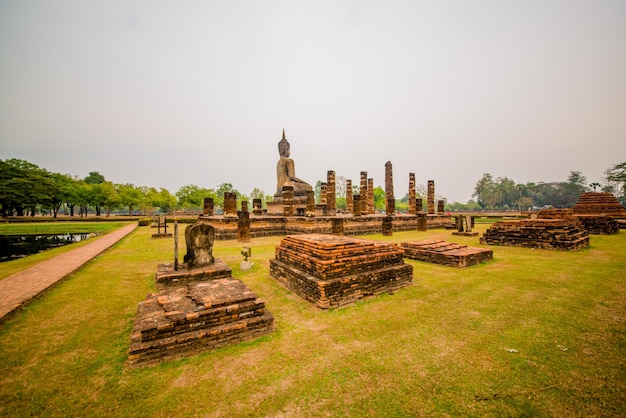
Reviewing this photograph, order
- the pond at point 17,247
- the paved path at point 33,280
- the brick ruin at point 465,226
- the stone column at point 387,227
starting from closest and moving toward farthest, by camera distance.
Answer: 1. the paved path at point 33,280
2. the pond at point 17,247
3. the brick ruin at point 465,226
4. the stone column at point 387,227

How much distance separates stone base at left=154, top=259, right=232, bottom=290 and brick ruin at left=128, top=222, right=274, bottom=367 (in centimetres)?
132

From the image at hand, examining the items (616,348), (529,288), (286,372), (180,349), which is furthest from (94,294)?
(529,288)

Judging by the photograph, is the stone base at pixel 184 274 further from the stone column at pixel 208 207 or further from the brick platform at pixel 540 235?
the brick platform at pixel 540 235

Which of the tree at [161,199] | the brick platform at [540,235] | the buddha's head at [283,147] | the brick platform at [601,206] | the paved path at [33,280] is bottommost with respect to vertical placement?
the paved path at [33,280]

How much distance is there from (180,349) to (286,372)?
59.2 inches

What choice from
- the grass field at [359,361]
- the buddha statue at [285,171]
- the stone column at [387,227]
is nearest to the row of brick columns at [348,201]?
the stone column at [387,227]

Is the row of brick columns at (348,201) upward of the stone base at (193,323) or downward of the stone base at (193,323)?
upward

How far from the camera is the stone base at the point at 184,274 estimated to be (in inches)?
233

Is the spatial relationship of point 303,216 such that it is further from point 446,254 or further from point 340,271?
point 340,271

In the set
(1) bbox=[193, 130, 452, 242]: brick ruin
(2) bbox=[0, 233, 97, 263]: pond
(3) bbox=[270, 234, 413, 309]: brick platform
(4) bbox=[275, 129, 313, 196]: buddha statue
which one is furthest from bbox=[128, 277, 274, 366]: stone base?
(4) bbox=[275, 129, 313, 196]: buddha statue

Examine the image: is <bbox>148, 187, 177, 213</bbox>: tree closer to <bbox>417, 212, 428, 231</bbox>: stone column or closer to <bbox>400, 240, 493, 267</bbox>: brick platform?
<bbox>417, 212, 428, 231</bbox>: stone column

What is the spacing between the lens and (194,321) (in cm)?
361

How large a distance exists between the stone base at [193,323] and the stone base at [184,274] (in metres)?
1.56

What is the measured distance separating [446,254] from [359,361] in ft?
19.7
